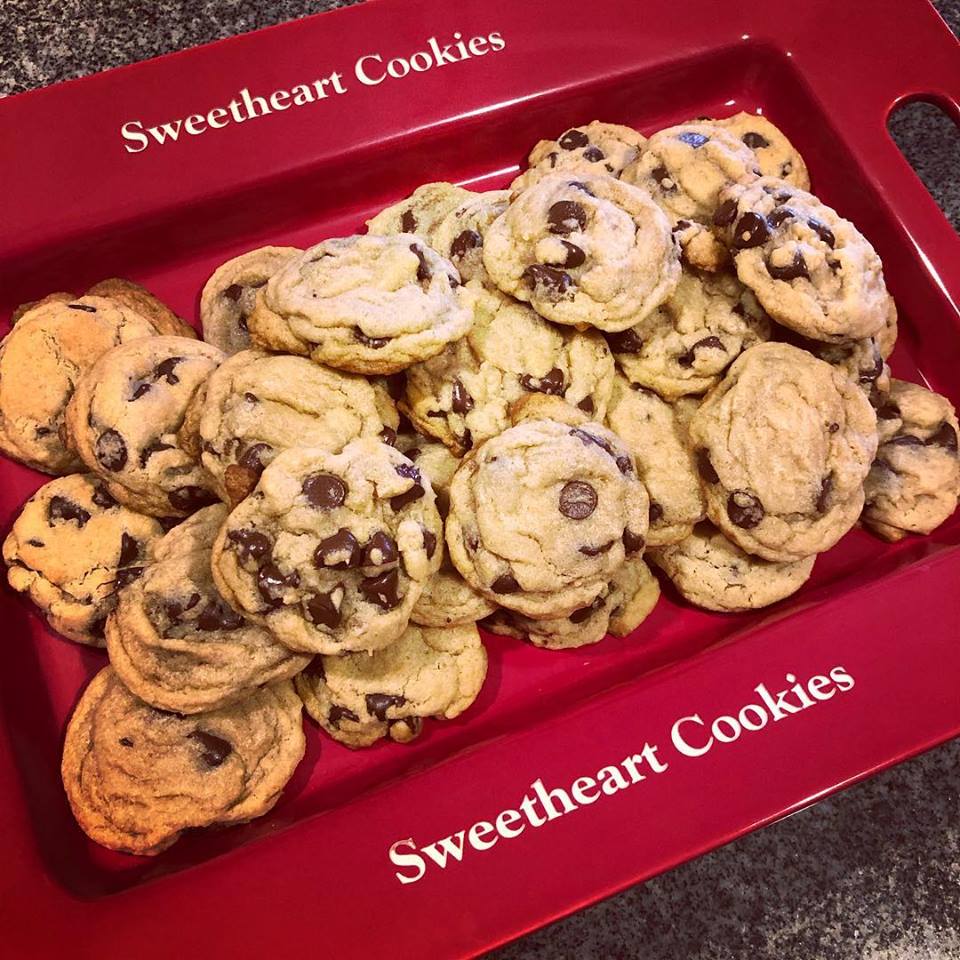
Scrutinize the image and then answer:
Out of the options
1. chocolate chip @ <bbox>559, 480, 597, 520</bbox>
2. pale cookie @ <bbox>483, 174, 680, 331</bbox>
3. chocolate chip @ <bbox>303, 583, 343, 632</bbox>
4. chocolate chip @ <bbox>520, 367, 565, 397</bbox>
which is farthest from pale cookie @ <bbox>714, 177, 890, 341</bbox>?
chocolate chip @ <bbox>303, 583, 343, 632</bbox>

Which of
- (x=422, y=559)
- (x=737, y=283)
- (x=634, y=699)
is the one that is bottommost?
(x=634, y=699)

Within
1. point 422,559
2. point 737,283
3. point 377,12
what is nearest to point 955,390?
point 737,283

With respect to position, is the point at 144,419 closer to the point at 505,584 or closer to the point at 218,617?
the point at 218,617

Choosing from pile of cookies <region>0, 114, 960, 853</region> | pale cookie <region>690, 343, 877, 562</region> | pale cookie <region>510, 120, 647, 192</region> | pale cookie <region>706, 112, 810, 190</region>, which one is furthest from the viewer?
pale cookie <region>706, 112, 810, 190</region>

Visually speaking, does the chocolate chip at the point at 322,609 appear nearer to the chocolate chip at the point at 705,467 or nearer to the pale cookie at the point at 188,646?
the pale cookie at the point at 188,646

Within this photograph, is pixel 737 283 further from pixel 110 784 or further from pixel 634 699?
pixel 110 784

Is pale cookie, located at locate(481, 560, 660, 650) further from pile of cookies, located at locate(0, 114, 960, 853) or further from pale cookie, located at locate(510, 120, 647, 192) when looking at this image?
pale cookie, located at locate(510, 120, 647, 192)
